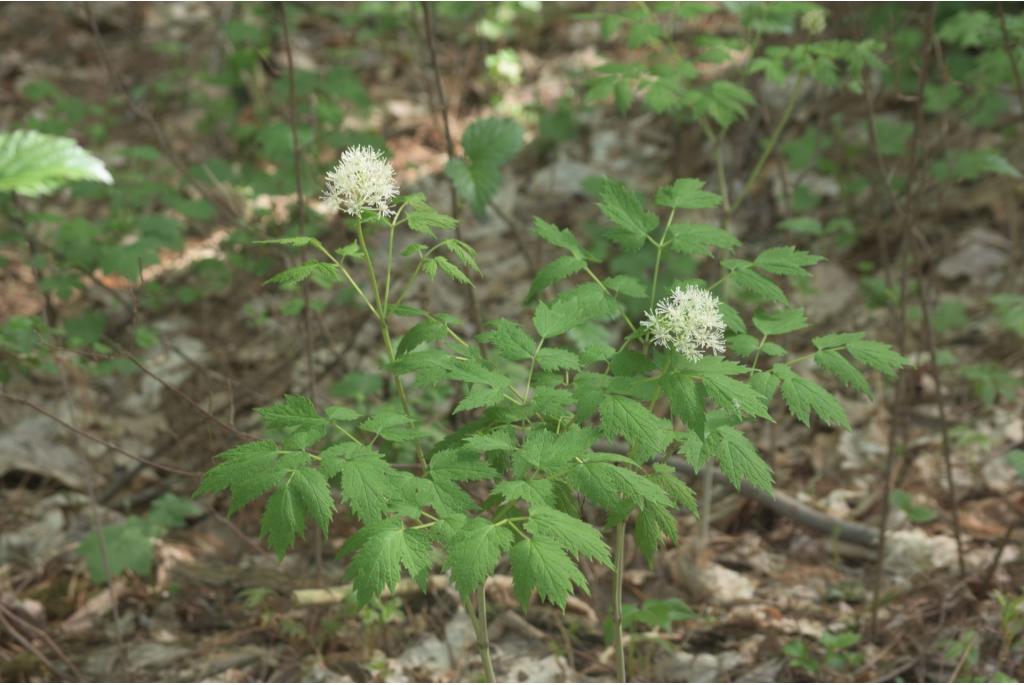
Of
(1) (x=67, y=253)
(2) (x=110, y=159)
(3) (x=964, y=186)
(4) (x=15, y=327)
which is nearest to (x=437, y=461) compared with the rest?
(4) (x=15, y=327)

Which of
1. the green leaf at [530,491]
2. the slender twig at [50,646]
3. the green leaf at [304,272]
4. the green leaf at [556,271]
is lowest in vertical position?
the slender twig at [50,646]

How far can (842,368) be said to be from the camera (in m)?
1.93

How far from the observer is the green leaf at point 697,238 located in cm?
203

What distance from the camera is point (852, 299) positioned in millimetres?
4590

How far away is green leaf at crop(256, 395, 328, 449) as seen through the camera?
1.79m

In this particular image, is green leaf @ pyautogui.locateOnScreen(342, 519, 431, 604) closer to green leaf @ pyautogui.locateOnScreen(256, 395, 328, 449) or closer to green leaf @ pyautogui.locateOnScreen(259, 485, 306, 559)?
green leaf @ pyautogui.locateOnScreen(259, 485, 306, 559)

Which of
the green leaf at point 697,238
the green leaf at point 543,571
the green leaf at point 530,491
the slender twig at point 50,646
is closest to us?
the green leaf at point 543,571

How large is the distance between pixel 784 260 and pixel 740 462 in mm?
517

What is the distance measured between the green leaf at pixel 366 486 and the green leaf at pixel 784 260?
0.95 metres

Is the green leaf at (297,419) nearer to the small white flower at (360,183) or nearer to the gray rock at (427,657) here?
the small white flower at (360,183)

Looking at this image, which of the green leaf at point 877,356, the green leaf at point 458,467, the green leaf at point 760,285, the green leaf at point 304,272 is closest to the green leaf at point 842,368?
the green leaf at point 877,356

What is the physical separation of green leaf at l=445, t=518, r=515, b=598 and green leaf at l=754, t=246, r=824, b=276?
888 mm

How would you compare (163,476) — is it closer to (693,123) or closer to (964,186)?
(693,123)

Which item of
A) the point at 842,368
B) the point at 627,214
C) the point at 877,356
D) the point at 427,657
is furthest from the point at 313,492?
the point at 427,657
